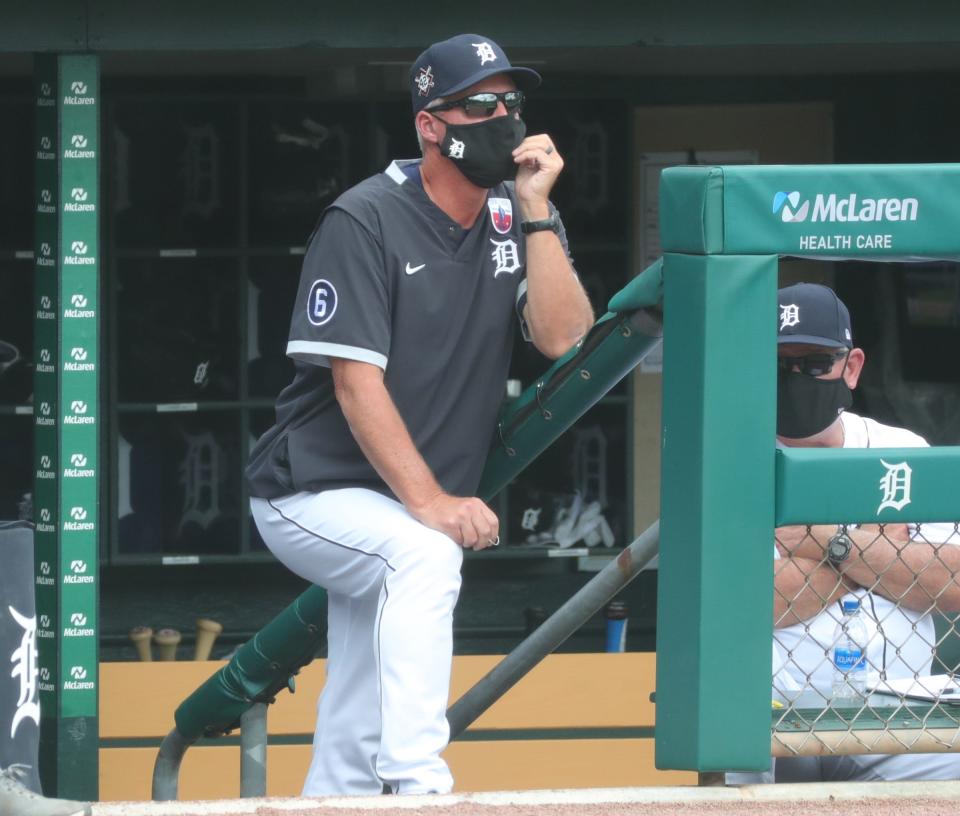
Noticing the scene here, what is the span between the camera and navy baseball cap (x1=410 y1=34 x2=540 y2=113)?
2.83 meters

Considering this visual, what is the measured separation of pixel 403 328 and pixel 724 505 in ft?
2.66

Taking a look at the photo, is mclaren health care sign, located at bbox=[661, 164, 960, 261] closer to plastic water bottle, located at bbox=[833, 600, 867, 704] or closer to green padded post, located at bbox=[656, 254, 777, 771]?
green padded post, located at bbox=[656, 254, 777, 771]

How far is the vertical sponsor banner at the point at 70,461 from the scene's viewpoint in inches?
187

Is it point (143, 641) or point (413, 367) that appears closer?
point (413, 367)

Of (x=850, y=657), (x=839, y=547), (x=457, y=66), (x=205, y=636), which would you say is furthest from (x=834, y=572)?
(x=205, y=636)

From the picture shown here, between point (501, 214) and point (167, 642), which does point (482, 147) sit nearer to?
point (501, 214)

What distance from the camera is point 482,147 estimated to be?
9.50ft

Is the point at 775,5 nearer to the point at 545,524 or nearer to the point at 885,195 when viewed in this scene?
the point at 545,524

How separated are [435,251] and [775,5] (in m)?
2.33

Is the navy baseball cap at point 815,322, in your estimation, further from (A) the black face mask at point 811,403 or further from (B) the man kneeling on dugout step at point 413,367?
(B) the man kneeling on dugout step at point 413,367

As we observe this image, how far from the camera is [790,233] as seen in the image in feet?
7.14

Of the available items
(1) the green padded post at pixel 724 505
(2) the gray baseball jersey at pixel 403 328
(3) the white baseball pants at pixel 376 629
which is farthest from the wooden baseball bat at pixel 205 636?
(1) the green padded post at pixel 724 505

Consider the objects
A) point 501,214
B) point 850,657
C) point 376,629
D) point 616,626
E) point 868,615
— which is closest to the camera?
point 376,629

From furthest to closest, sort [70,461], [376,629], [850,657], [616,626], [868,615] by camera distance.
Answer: [616,626], [70,461], [868,615], [850,657], [376,629]
